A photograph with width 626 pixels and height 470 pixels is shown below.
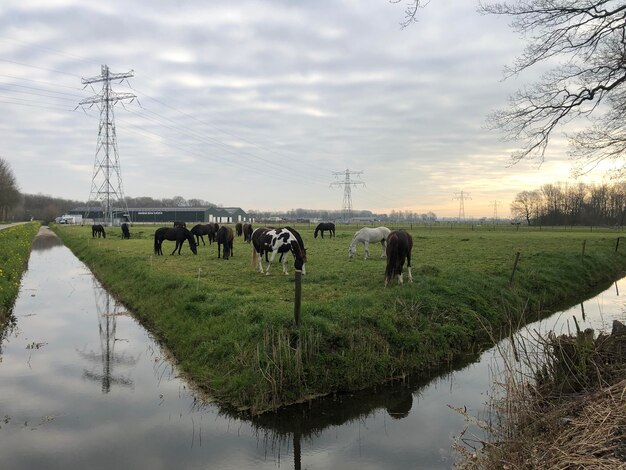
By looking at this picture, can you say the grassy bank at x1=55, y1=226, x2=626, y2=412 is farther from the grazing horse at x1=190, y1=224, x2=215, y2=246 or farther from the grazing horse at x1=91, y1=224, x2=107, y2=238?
the grazing horse at x1=91, y1=224, x2=107, y2=238

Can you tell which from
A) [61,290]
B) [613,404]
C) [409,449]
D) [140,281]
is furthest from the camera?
[61,290]

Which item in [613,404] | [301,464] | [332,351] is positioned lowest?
[301,464]

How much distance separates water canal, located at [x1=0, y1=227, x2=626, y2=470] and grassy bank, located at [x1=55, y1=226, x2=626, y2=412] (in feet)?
1.47

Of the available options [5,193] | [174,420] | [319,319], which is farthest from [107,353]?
[5,193]

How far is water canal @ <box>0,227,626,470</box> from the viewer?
18.2ft

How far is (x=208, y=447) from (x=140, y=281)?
10.7m

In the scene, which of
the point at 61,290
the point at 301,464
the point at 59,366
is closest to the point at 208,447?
the point at 301,464

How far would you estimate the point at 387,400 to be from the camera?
7.40 m

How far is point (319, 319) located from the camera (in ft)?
27.7

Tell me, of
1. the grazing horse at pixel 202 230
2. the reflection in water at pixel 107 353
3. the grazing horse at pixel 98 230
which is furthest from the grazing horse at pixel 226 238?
the grazing horse at pixel 98 230

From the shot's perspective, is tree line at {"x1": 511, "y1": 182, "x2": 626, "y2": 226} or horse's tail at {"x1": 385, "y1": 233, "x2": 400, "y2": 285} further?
tree line at {"x1": 511, "y1": 182, "x2": 626, "y2": 226}

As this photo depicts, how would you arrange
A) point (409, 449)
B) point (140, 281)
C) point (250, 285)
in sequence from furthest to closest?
1. point (140, 281)
2. point (250, 285)
3. point (409, 449)

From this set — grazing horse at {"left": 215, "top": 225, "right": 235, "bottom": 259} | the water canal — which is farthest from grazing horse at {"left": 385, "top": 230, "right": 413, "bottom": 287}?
grazing horse at {"left": 215, "top": 225, "right": 235, "bottom": 259}

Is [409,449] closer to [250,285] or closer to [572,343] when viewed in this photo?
[572,343]
